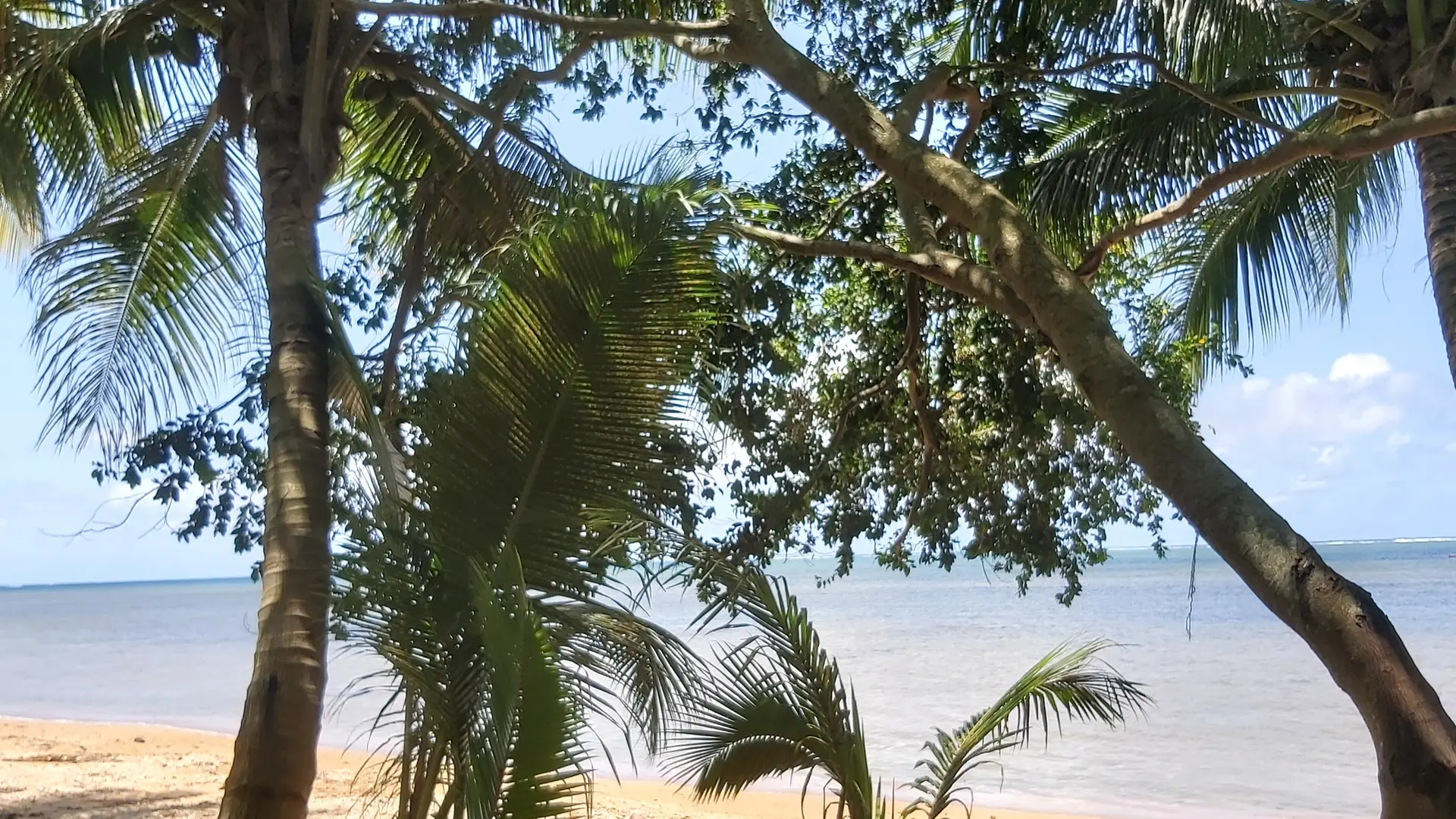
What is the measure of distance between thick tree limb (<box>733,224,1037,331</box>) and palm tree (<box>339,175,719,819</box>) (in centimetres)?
45

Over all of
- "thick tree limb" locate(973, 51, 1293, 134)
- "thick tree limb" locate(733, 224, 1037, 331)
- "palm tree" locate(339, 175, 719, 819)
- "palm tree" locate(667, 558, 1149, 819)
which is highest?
"thick tree limb" locate(973, 51, 1293, 134)

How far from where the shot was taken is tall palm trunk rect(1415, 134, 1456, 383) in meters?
4.64

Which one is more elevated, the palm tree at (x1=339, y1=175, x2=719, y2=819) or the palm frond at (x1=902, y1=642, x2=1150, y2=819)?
the palm tree at (x1=339, y1=175, x2=719, y2=819)

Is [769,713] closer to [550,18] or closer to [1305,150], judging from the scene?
[1305,150]

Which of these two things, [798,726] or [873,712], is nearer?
[798,726]

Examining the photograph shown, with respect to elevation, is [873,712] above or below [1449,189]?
below

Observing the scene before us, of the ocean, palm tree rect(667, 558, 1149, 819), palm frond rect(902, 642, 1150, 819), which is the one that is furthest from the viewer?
the ocean

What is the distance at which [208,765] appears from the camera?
10.7 meters

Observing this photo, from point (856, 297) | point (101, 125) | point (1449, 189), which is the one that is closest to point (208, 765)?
point (101, 125)

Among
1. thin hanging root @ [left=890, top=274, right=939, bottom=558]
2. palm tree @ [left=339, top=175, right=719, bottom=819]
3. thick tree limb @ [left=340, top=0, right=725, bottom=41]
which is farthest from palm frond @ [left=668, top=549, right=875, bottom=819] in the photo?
thin hanging root @ [left=890, top=274, right=939, bottom=558]

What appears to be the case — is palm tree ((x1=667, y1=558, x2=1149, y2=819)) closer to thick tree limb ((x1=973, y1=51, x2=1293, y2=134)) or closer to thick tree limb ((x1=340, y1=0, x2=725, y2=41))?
thick tree limb ((x1=340, y1=0, x2=725, y2=41))

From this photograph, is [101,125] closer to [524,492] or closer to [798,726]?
[524,492]

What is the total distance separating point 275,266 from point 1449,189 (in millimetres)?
4787

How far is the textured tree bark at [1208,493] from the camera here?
2477mm
